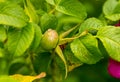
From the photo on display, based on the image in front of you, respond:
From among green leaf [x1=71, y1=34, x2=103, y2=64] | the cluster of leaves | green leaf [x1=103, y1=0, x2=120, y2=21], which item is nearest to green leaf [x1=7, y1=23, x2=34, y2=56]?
the cluster of leaves

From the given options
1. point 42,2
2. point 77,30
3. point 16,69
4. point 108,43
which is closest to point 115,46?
point 108,43

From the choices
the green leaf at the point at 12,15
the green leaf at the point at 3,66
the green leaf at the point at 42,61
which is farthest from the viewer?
the green leaf at the point at 3,66

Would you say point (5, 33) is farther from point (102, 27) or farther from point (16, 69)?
point (16, 69)

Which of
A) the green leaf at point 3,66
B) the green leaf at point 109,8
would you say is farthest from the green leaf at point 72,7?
the green leaf at point 3,66

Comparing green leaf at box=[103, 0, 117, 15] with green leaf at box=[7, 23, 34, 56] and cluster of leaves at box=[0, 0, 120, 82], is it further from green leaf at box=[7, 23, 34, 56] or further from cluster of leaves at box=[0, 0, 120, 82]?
green leaf at box=[7, 23, 34, 56]

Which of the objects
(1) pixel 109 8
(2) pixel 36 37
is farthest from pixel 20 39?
(1) pixel 109 8

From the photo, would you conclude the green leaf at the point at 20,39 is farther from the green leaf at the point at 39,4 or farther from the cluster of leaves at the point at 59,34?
the green leaf at the point at 39,4

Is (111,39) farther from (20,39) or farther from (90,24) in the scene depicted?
(20,39)
